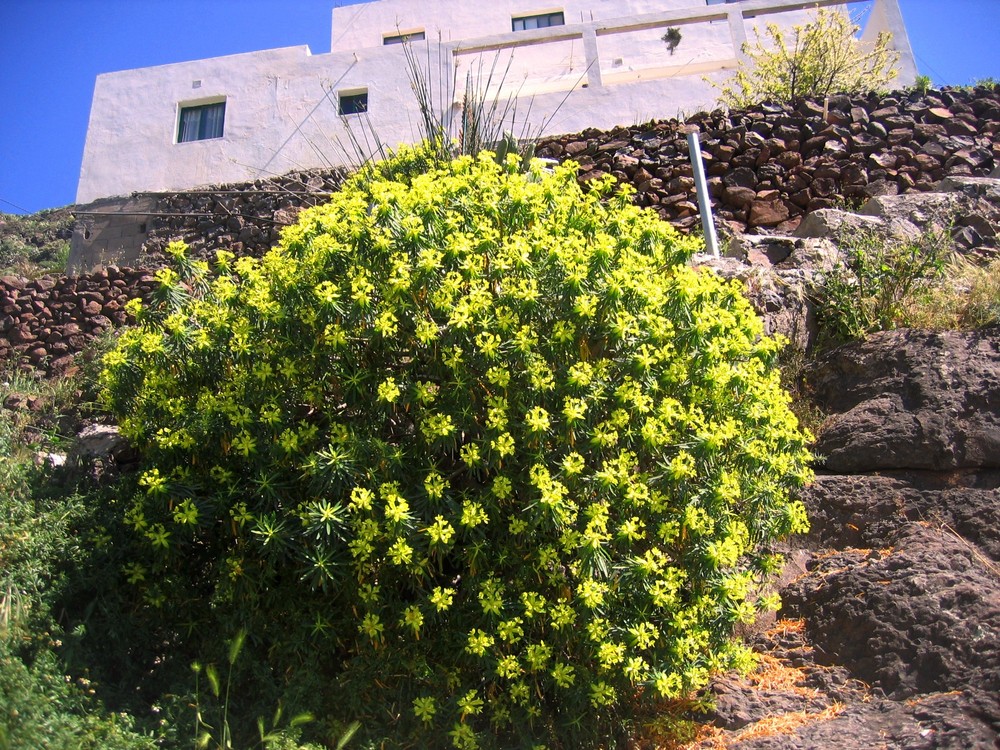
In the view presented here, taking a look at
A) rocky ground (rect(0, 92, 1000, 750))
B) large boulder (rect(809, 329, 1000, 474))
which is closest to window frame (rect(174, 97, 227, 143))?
rocky ground (rect(0, 92, 1000, 750))

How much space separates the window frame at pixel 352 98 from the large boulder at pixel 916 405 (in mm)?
9456

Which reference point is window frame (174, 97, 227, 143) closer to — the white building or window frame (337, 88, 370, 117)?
the white building

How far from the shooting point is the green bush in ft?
14.3

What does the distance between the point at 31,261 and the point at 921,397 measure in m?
18.4

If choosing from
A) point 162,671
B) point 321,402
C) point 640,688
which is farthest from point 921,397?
point 162,671

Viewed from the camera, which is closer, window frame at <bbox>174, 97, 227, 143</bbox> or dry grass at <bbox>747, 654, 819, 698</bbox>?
dry grass at <bbox>747, 654, 819, 698</bbox>

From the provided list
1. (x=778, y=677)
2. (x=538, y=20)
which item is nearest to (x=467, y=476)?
(x=778, y=677)

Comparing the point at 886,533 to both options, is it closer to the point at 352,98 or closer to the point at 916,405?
the point at 916,405

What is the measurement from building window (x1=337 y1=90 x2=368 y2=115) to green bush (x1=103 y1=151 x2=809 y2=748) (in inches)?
374

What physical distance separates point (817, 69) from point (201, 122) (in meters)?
9.76

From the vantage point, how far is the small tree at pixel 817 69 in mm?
12711

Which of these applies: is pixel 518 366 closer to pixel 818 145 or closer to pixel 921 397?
pixel 921 397

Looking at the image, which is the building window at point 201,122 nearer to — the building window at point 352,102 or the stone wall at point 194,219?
the stone wall at point 194,219

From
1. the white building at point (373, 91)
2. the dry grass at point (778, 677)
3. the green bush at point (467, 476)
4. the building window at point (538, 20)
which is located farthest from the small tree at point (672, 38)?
the dry grass at point (778, 677)
